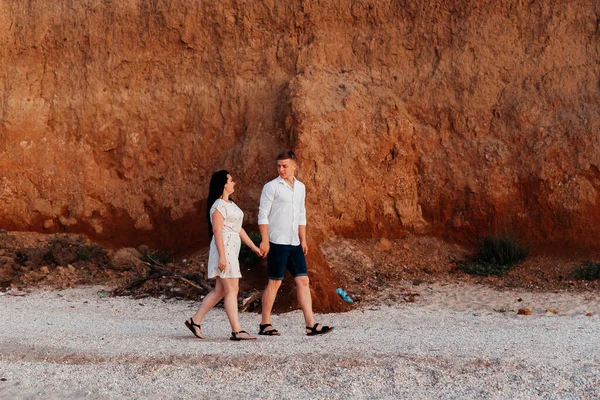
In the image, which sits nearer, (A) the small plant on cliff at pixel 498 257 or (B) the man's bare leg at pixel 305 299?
(B) the man's bare leg at pixel 305 299

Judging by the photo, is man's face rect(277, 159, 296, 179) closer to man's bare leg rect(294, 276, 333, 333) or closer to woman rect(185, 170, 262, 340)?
woman rect(185, 170, 262, 340)

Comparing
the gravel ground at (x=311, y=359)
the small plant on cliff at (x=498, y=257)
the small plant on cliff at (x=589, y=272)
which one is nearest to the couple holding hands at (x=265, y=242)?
the gravel ground at (x=311, y=359)

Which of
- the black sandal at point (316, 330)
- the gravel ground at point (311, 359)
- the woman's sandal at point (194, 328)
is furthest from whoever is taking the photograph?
the black sandal at point (316, 330)

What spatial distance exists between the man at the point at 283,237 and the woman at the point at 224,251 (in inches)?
12.7

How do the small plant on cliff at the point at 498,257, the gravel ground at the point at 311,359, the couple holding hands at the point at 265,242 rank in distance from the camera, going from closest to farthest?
the gravel ground at the point at 311,359 < the couple holding hands at the point at 265,242 < the small plant on cliff at the point at 498,257

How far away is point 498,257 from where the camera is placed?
12031 millimetres

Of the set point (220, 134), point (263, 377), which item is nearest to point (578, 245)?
point (220, 134)

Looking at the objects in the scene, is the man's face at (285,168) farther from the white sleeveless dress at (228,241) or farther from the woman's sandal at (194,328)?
the woman's sandal at (194,328)

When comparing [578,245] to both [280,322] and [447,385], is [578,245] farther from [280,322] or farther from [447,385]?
[447,385]

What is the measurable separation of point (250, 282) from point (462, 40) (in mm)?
6097

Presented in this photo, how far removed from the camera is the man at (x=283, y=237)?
7684 mm

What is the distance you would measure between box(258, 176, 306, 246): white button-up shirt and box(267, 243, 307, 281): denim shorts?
0.21ft

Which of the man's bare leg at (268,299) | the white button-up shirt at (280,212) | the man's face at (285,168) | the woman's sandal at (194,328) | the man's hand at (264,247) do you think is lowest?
the woman's sandal at (194,328)

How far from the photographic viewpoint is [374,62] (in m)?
13.9
